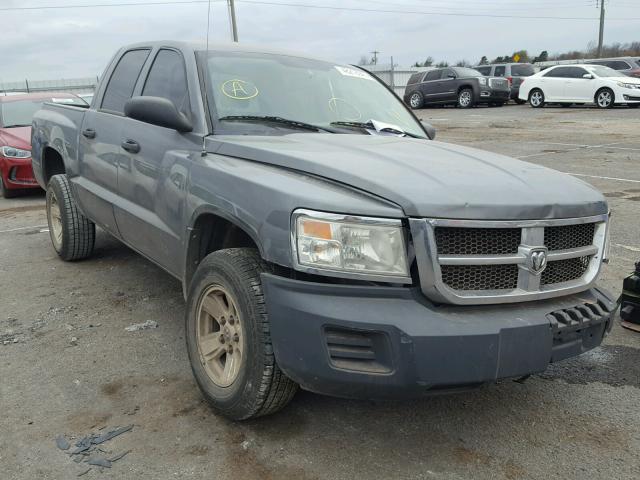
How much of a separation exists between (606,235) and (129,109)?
2.51m

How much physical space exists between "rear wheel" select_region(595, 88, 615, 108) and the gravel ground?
18804mm

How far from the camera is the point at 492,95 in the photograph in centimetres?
2445

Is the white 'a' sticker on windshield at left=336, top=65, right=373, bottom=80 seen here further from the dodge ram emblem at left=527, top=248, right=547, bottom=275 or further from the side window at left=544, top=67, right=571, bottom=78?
the side window at left=544, top=67, right=571, bottom=78

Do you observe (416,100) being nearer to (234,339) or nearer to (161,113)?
(161,113)

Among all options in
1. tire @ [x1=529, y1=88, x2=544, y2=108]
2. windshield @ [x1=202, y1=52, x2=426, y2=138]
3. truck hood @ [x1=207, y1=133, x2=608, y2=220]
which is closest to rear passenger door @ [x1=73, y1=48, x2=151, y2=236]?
windshield @ [x1=202, y1=52, x2=426, y2=138]

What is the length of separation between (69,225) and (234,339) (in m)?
3.10

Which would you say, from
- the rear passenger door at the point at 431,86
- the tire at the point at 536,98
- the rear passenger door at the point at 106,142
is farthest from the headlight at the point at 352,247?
the rear passenger door at the point at 431,86

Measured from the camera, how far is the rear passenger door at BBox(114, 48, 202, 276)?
11.0ft

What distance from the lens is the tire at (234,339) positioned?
254cm

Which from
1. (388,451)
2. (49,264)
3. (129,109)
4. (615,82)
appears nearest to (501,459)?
(388,451)

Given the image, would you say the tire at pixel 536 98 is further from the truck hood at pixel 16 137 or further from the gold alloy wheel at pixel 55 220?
the gold alloy wheel at pixel 55 220

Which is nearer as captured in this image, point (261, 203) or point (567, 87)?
point (261, 203)

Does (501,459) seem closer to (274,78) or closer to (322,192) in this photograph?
(322,192)

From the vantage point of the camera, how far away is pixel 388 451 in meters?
2.67
